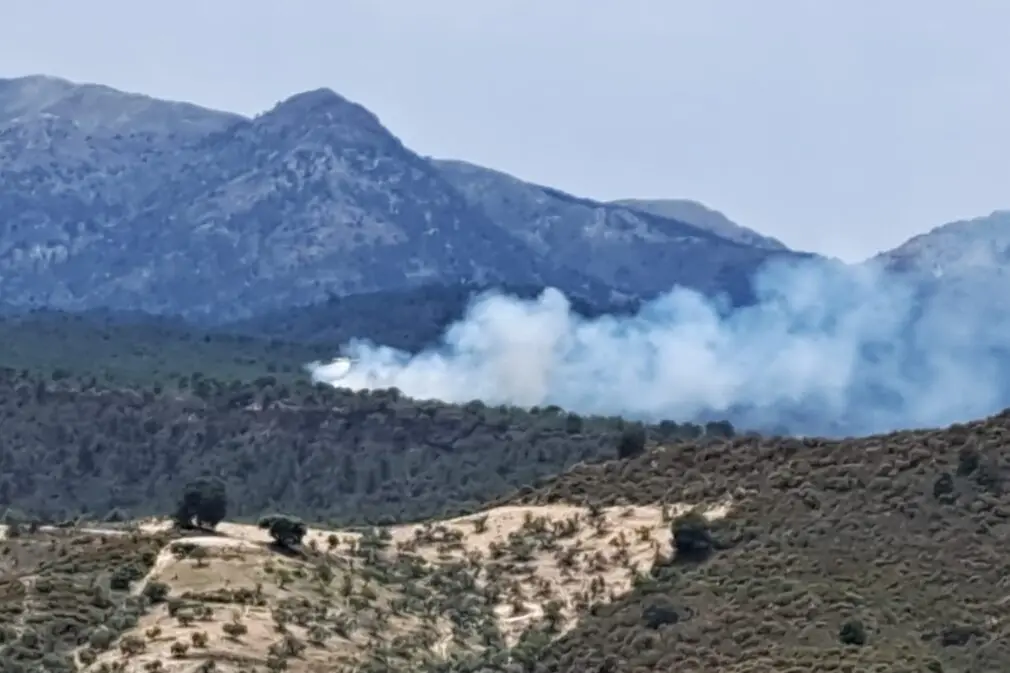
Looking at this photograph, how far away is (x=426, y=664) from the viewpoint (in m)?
54.0

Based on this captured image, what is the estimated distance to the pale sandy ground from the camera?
163ft

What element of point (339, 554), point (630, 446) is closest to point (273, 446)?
point (630, 446)

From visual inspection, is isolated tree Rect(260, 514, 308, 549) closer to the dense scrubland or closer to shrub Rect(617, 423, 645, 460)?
the dense scrubland

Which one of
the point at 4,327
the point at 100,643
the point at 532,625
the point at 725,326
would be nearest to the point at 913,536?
the point at 532,625

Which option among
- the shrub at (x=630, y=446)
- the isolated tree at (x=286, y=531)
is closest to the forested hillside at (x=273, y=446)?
the shrub at (x=630, y=446)

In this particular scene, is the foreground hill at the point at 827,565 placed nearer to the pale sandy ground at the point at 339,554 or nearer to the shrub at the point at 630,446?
the pale sandy ground at the point at 339,554

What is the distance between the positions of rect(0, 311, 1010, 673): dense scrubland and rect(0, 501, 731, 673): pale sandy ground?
103 millimetres

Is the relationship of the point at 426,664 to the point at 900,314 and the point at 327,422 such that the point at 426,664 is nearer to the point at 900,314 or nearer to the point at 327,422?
the point at 327,422

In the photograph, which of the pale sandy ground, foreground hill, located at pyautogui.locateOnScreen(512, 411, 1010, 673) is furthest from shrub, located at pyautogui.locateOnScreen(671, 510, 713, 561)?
the pale sandy ground

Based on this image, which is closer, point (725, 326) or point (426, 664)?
point (426, 664)

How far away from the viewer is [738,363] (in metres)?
152

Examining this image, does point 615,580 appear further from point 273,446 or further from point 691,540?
point 273,446

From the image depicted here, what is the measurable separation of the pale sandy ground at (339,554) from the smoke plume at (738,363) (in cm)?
6893

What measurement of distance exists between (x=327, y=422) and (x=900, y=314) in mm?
70338
